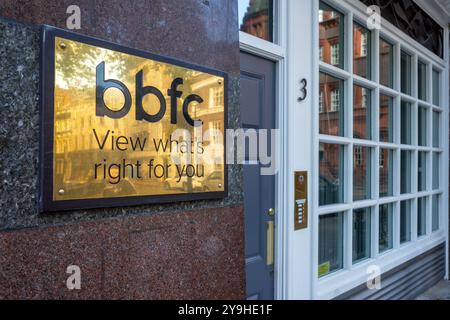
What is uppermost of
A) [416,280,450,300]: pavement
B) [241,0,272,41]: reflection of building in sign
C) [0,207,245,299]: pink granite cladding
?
[241,0,272,41]: reflection of building in sign

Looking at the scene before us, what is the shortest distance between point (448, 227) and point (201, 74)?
4728mm

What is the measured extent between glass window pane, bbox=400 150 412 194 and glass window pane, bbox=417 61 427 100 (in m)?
0.85

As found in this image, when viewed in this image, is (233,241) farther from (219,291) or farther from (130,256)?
(130,256)

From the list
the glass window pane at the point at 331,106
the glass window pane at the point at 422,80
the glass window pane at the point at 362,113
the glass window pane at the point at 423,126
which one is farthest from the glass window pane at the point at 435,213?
the glass window pane at the point at 331,106

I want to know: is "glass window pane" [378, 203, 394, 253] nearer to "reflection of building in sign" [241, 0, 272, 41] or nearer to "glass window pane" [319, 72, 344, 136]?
"glass window pane" [319, 72, 344, 136]

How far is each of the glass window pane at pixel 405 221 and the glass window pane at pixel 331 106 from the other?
5.49 ft

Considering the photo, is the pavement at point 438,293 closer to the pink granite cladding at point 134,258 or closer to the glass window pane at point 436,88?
the glass window pane at point 436,88

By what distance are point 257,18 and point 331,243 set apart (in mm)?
1846

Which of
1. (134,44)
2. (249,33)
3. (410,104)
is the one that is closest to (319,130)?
(249,33)

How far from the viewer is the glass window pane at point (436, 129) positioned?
16.3 ft

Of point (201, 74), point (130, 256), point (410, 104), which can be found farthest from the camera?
point (410, 104)

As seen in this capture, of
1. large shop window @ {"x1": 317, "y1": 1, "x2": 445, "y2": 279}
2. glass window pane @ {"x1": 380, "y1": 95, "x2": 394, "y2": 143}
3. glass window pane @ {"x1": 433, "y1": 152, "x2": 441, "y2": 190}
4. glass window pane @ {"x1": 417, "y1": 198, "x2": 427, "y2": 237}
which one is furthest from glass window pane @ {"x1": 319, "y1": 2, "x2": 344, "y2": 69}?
glass window pane @ {"x1": 433, "y1": 152, "x2": 441, "y2": 190}

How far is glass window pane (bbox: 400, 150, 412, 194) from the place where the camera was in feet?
13.8

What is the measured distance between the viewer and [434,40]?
192 inches
